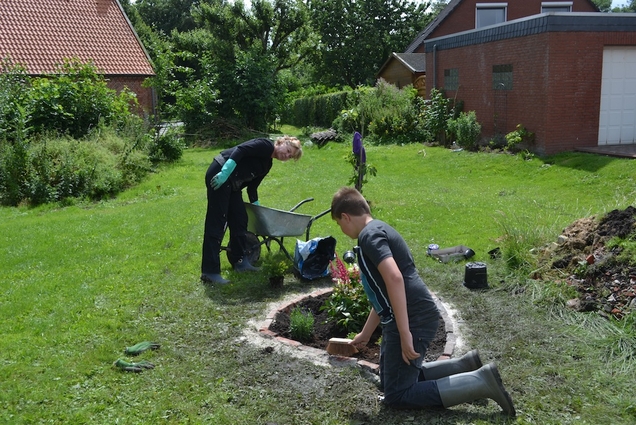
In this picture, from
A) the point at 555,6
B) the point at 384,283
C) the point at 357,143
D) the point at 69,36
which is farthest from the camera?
the point at 555,6

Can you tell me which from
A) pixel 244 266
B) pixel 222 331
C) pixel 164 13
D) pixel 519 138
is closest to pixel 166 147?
pixel 519 138

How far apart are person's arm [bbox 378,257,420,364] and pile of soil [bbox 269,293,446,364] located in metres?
1.00

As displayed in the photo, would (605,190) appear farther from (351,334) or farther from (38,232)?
(38,232)

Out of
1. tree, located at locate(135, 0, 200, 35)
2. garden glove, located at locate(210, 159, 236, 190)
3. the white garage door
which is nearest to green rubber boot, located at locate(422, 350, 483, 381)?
garden glove, located at locate(210, 159, 236, 190)

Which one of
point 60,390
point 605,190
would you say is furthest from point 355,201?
point 605,190

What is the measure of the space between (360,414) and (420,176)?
10.8m

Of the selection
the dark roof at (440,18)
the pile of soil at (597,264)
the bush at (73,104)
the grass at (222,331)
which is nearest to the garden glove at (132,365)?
the grass at (222,331)

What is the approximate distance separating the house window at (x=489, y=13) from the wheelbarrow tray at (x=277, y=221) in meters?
24.5

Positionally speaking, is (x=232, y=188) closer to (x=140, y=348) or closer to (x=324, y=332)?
(x=324, y=332)

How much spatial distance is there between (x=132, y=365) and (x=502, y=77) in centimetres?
1405

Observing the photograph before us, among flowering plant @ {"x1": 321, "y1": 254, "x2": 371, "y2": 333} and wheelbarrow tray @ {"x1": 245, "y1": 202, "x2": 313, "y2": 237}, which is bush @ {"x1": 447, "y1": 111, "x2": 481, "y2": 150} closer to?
wheelbarrow tray @ {"x1": 245, "y1": 202, "x2": 313, "y2": 237}

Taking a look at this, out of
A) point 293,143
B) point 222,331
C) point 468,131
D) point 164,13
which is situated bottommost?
point 222,331

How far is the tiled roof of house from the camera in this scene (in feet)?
68.5

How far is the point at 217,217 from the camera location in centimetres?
638
